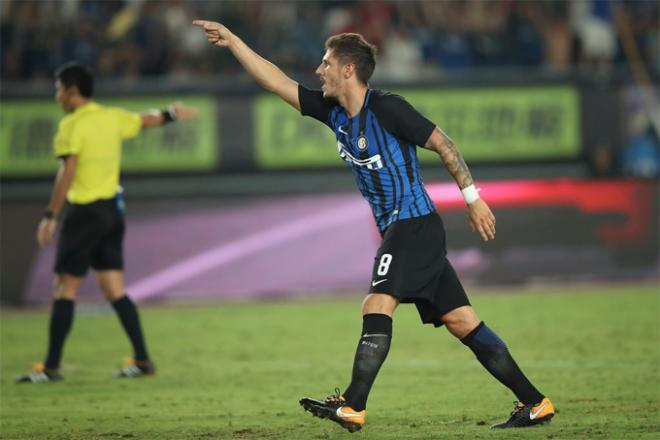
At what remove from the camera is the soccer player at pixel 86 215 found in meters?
10.3

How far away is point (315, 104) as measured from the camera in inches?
289

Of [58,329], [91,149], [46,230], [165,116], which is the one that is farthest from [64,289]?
[165,116]

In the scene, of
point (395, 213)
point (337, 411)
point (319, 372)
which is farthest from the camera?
point (319, 372)

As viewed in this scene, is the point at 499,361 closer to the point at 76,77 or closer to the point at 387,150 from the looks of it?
the point at 387,150

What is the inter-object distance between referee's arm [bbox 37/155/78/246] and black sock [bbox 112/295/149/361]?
2.90ft

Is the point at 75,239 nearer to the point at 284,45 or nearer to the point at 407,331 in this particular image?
the point at 407,331

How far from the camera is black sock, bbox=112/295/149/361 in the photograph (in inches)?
411

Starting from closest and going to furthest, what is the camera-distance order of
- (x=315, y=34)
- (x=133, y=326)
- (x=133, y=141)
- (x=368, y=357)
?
(x=368, y=357), (x=133, y=326), (x=133, y=141), (x=315, y=34)

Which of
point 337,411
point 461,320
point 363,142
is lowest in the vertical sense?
point 337,411

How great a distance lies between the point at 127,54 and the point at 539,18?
662 centimetres

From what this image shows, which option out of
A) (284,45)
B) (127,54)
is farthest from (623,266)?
(127,54)

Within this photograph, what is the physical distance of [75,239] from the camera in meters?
10.3

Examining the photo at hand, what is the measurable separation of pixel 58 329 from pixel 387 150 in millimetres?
4361

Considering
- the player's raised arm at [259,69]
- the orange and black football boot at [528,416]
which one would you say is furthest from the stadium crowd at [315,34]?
the orange and black football boot at [528,416]
